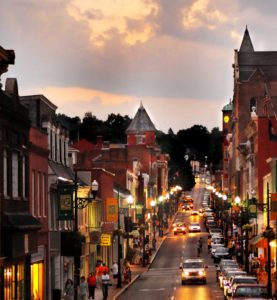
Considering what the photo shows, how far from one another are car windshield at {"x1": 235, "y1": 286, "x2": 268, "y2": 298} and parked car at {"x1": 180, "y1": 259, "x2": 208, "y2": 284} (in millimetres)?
26513

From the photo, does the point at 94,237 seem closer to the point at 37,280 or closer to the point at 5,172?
the point at 37,280

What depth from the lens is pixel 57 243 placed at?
183ft

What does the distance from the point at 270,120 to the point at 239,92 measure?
6600cm

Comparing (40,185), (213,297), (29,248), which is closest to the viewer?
(29,248)

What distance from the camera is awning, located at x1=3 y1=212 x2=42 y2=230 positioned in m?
38.1

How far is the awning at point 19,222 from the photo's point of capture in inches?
1501

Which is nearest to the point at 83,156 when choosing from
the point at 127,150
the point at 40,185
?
the point at 127,150

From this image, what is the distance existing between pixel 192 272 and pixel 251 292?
2740 centimetres

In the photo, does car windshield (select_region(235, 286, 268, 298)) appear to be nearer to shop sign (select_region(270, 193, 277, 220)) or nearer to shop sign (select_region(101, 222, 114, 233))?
shop sign (select_region(270, 193, 277, 220))

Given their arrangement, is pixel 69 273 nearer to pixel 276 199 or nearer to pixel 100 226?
pixel 276 199

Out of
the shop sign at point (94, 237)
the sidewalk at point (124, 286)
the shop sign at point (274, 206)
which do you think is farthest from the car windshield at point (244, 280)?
the shop sign at point (94, 237)

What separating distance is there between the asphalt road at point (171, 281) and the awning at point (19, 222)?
1924 centimetres

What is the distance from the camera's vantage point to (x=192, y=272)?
7494cm

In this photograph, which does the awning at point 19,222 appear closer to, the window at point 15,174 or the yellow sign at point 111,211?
the window at point 15,174
